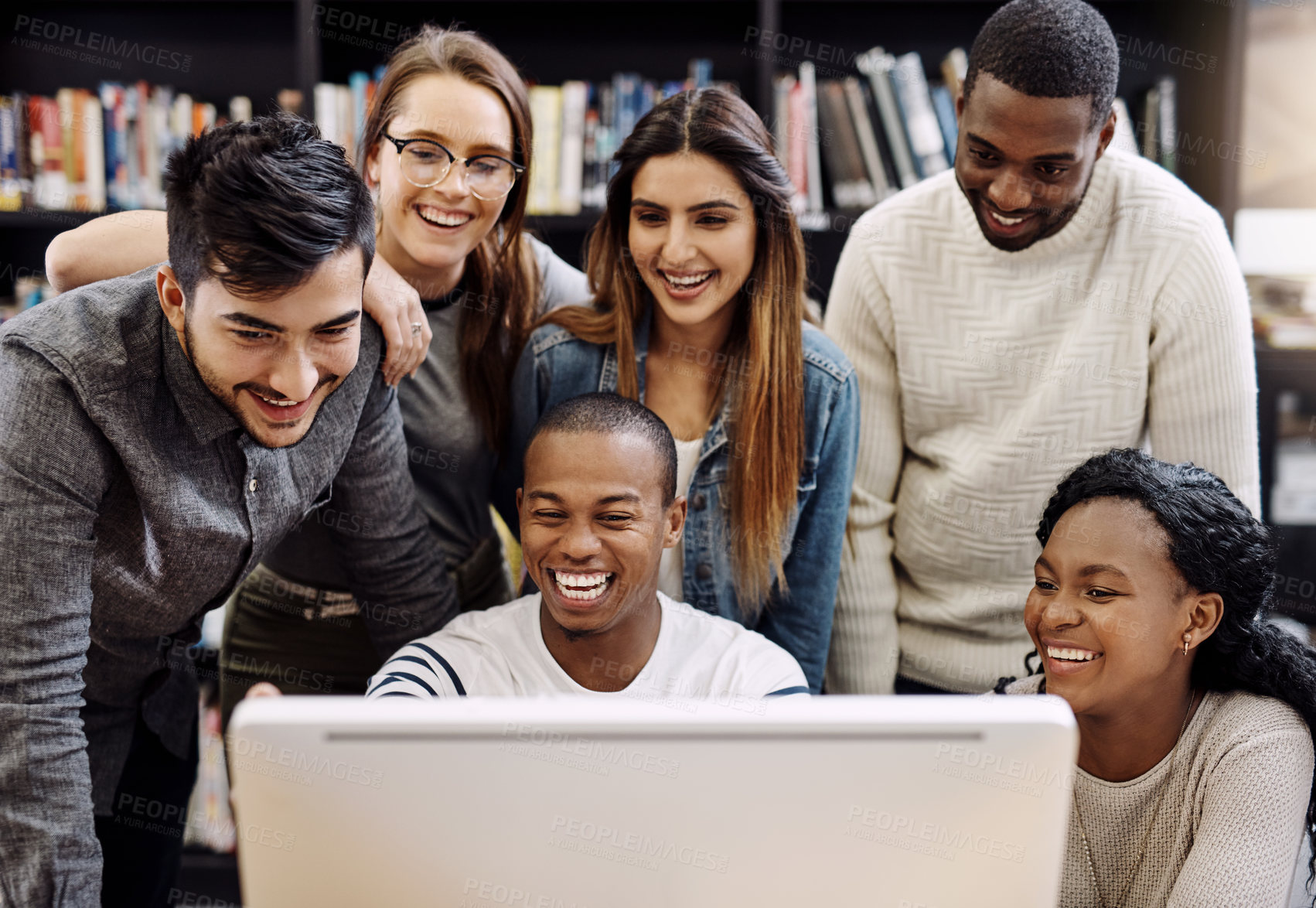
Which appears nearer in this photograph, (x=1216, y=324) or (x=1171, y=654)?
(x=1171, y=654)

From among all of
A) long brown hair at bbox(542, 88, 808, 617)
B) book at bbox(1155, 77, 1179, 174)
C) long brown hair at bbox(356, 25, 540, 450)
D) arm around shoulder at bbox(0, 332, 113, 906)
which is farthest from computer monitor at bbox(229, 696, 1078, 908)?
book at bbox(1155, 77, 1179, 174)

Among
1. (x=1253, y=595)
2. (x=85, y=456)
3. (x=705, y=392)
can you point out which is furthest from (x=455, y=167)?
(x=1253, y=595)

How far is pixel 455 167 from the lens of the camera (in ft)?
5.08

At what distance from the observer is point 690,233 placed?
4.84ft

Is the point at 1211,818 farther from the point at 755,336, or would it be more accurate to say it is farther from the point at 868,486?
the point at 755,336

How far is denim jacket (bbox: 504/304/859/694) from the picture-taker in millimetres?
1531

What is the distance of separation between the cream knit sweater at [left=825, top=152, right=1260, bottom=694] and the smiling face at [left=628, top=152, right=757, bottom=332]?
201 mm

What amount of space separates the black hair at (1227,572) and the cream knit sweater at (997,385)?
20 centimetres

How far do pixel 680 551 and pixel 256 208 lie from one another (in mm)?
771

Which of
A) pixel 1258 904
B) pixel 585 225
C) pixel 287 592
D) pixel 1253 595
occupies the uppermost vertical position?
pixel 585 225

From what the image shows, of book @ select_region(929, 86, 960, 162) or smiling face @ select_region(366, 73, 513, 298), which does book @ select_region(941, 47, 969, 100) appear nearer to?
book @ select_region(929, 86, 960, 162)

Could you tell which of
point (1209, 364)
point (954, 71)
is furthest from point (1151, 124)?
point (1209, 364)

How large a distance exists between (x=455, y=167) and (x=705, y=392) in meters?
0.48

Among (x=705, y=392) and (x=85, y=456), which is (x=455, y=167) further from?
(x=85, y=456)
